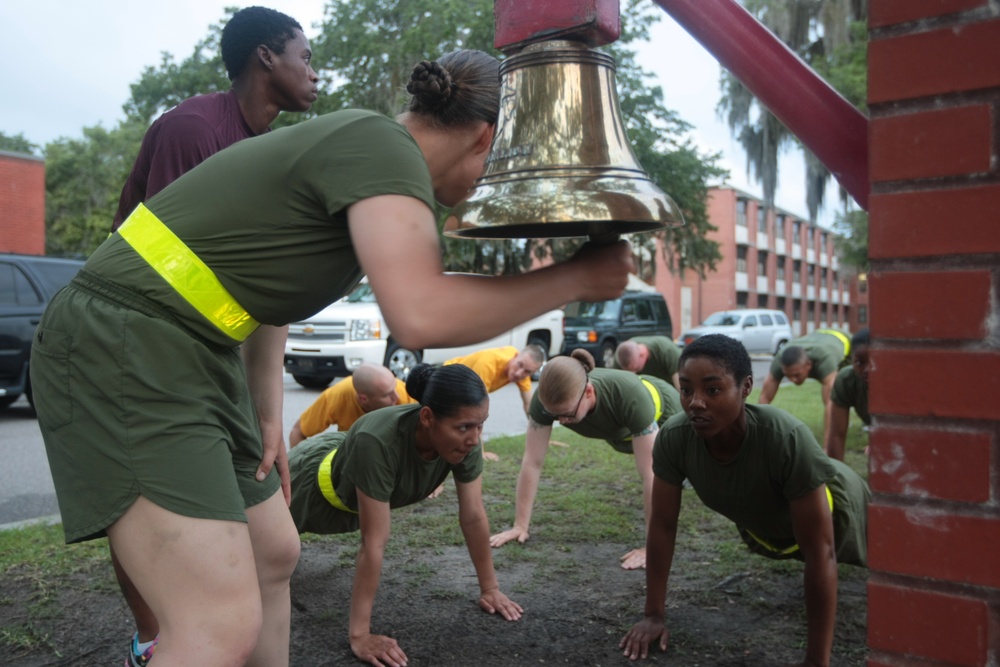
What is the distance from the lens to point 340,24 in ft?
72.9

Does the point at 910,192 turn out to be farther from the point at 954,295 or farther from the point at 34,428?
the point at 34,428

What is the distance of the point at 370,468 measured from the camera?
3451 mm

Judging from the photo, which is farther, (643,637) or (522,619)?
(522,619)

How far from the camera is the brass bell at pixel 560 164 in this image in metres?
1.36

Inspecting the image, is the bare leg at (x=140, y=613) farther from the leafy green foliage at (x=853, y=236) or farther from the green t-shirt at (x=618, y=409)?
the leafy green foliage at (x=853, y=236)

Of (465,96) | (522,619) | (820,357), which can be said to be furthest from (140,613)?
(820,357)

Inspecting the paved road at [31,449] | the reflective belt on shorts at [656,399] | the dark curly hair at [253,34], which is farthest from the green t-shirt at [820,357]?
the dark curly hair at [253,34]

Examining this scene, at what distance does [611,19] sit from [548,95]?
158 mm

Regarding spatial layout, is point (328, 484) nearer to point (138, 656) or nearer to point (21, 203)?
point (138, 656)

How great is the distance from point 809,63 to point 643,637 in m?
15.2

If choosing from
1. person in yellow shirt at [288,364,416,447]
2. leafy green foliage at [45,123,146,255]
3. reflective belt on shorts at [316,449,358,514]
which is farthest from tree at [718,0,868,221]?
leafy green foliage at [45,123,146,255]

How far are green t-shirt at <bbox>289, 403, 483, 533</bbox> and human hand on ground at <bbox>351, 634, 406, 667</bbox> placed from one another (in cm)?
51

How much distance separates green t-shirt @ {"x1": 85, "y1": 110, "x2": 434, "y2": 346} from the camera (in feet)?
5.11

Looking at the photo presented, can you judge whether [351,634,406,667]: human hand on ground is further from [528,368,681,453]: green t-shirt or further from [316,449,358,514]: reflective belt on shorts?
[528,368,681,453]: green t-shirt
